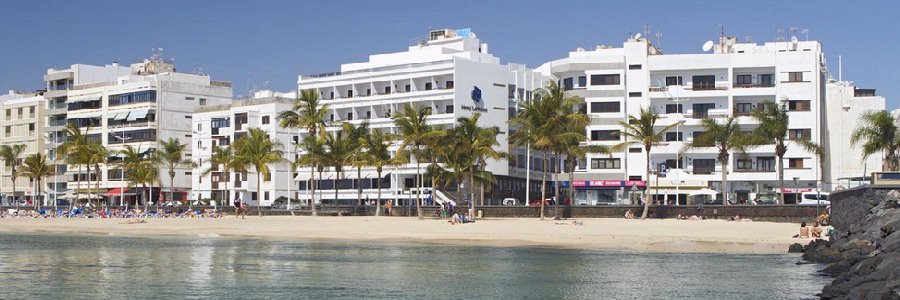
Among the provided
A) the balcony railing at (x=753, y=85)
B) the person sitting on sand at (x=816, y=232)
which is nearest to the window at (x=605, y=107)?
the balcony railing at (x=753, y=85)

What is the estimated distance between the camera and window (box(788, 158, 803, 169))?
105m

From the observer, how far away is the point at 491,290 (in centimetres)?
3888

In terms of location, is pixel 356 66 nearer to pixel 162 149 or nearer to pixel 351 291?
pixel 162 149

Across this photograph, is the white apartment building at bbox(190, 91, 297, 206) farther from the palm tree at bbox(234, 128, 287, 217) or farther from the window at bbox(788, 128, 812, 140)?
the window at bbox(788, 128, 812, 140)

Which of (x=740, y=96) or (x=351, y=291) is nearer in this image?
(x=351, y=291)

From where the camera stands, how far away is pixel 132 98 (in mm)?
138250

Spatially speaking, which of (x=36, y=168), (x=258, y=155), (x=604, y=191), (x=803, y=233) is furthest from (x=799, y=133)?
(x=36, y=168)

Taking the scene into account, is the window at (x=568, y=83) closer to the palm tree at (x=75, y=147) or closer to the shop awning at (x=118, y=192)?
the palm tree at (x=75, y=147)

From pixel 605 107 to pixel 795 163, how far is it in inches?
720

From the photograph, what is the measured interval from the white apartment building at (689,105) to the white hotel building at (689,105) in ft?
0.30

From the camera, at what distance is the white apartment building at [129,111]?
5374 inches

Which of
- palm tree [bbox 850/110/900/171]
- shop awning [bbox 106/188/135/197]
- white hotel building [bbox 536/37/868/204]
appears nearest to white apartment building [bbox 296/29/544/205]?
white hotel building [bbox 536/37/868/204]

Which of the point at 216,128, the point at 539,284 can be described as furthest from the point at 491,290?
the point at 216,128

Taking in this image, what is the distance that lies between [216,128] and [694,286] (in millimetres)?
96294
